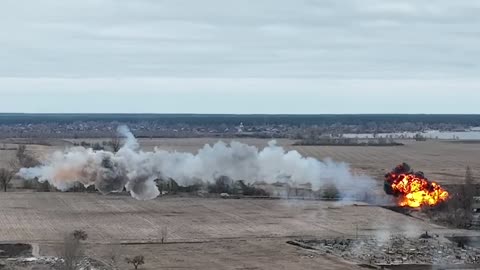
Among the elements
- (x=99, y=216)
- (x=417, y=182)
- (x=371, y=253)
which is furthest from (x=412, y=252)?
(x=99, y=216)

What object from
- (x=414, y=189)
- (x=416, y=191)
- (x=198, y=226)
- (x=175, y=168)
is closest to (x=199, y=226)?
(x=198, y=226)

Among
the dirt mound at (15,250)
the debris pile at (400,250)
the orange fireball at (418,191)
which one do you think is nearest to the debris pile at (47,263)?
the dirt mound at (15,250)

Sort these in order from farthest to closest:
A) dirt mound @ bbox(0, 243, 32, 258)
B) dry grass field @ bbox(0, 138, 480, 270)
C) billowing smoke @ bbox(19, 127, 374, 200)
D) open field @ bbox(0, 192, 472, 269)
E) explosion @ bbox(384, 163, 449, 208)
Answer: explosion @ bbox(384, 163, 449, 208)
billowing smoke @ bbox(19, 127, 374, 200)
open field @ bbox(0, 192, 472, 269)
dry grass field @ bbox(0, 138, 480, 270)
dirt mound @ bbox(0, 243, 32, 258)

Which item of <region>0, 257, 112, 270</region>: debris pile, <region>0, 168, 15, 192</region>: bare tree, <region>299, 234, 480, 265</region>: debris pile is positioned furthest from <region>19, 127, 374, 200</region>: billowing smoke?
<region>299, 234, 480, 265</region>: debris pile

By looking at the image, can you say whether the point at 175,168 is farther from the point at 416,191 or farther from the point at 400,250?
the point at 400,250

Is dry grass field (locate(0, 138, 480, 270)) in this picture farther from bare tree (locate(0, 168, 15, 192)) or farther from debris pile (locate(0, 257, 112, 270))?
bare tree (locate(0, 168, 15, 192))

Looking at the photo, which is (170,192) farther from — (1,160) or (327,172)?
(1,160)
